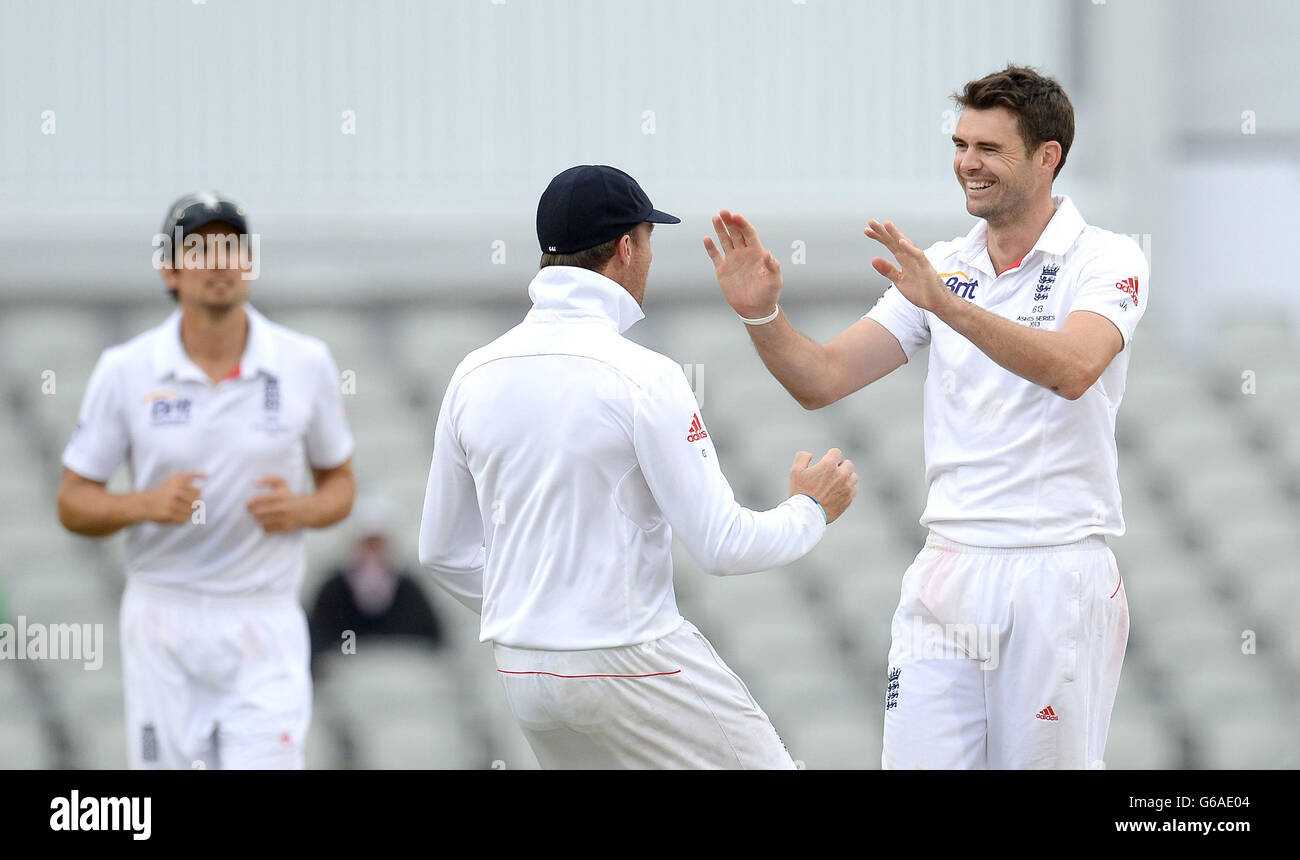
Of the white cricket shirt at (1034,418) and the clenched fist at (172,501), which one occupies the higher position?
the white cricket shirt at (1034,418)

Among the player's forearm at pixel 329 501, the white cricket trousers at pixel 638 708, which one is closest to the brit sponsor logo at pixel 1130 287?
the white cricket trousers at pixel 638 708

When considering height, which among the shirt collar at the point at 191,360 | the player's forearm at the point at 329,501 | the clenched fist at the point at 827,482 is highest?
the shirt collar at the point at 191,360

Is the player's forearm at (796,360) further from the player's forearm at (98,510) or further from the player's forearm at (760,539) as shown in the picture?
the player's forearm at (98,510)

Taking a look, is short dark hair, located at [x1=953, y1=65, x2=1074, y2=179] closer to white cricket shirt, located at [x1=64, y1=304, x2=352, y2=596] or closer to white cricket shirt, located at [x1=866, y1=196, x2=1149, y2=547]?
white cricket shirt, located at [x1=866, y1=196, x2=1149, y2=547]

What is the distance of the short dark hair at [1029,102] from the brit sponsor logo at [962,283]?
0.97 feet

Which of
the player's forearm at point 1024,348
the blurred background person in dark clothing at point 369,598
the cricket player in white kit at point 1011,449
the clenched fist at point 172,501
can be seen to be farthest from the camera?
the blurred background person in dark clothing at point 369,598

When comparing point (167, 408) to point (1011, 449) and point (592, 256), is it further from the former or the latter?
point (1011, 449)

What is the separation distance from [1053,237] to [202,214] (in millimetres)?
2278

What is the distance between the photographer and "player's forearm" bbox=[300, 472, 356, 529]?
444 centimetres

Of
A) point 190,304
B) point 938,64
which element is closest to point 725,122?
point 938,64

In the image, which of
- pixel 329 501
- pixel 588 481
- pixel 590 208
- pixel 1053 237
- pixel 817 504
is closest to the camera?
pixel 588 481

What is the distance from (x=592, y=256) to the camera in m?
3.30

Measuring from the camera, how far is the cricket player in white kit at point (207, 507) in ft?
14.3

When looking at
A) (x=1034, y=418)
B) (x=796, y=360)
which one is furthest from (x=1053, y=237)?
(x=796, y=360)
